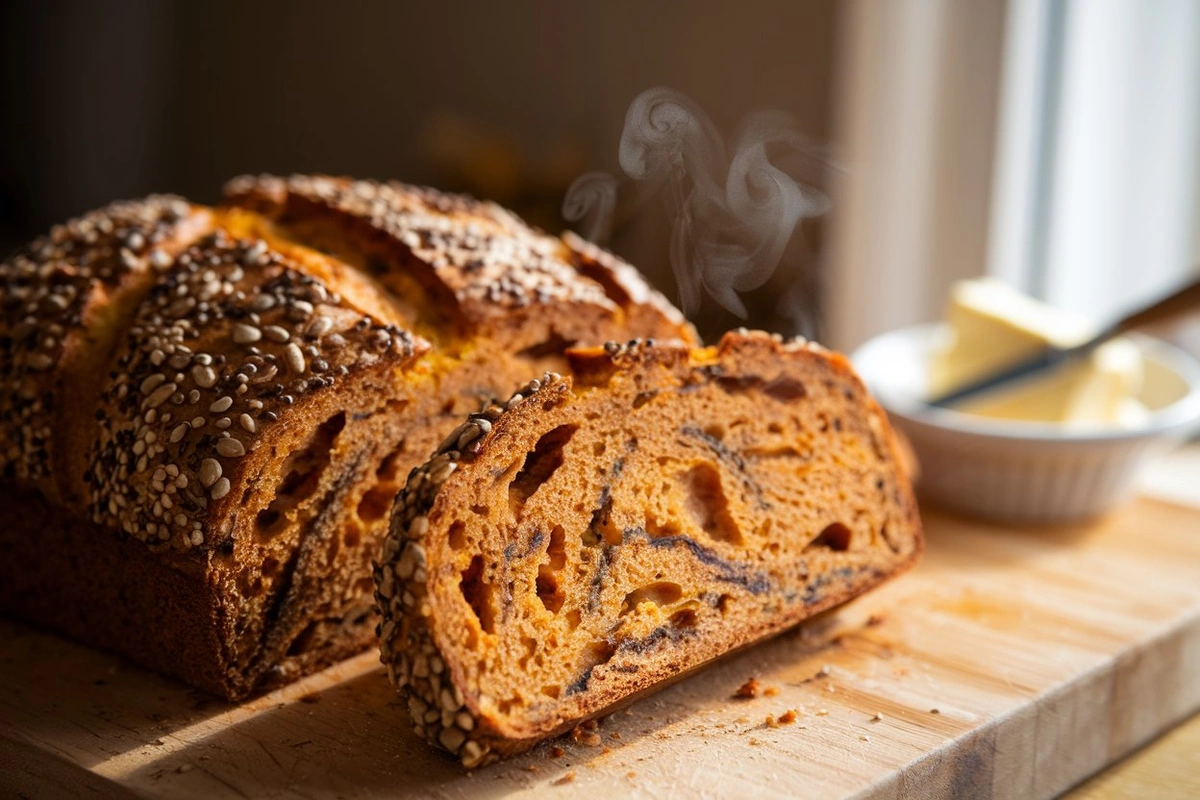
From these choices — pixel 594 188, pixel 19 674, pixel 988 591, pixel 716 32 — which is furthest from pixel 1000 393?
pixel 716 32

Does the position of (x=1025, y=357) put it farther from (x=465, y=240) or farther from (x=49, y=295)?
(x=49, y=295)

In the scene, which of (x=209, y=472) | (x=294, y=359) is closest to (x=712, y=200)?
(x=294, y=359)

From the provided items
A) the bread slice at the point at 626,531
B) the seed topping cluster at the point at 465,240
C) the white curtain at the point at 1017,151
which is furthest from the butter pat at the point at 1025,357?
the seed topping cluster at the point at 465,240

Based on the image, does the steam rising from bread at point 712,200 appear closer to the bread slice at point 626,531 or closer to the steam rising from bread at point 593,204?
the steam rising from bread at point 593,204

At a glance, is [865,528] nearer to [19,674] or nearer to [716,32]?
[19,674]

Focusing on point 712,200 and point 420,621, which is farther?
point 712,200

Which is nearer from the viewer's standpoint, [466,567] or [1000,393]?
[466,567]
